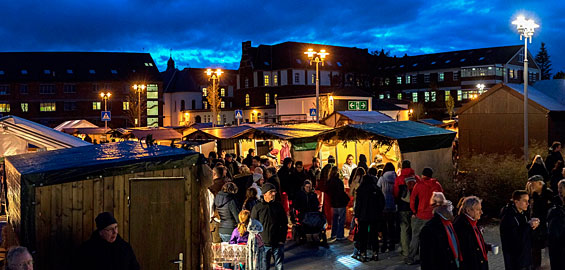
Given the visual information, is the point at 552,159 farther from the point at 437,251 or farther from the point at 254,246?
the point at 437,251

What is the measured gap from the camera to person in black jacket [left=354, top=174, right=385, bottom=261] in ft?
33.0

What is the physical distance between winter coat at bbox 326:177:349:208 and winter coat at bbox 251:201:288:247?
3184 millimetres

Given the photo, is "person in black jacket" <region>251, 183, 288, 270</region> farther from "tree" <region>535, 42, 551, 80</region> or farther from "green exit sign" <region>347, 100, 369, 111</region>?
"tree" <region>535, 42, 551, 80</region>

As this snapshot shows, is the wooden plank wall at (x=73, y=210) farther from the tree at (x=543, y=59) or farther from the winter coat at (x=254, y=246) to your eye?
the tree at (x=543, y=59)

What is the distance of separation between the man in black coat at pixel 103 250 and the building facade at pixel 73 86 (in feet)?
232

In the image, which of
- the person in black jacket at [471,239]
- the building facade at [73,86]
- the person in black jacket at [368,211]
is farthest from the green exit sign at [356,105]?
the person in black jacket at [471,239]

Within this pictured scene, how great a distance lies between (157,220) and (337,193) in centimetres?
608

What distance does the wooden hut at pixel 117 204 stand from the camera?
5.73m

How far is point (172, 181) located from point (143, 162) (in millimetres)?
412

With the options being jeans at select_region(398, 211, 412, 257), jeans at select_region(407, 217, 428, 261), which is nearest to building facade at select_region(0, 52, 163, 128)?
jeans at select_region(398, 211, 412, 257)

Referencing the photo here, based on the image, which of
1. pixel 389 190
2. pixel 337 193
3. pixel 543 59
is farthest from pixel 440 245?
pixel 543 59

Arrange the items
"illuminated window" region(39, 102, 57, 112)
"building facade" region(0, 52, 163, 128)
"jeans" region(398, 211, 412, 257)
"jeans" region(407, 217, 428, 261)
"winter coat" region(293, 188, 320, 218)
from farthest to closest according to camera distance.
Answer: "illuminated window" region(39, 102, 57, 112) → "building facade" region(0, 52, 163, 128) → "winter coat" region(293, 188, 320, 218) → "jeans" region(398, 211, 412, 257) → "jeans" region(407, 217, 428, 261)

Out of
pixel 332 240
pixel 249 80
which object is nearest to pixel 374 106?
pixel 249 80

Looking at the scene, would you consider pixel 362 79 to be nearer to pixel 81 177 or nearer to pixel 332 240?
pixel 332 240
